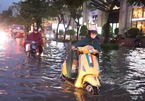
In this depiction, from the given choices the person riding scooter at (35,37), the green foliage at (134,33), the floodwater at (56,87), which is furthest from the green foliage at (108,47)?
the floodwater at (56,87)

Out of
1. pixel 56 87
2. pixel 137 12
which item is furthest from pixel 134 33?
pixel 56 87

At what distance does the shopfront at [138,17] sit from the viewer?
47675 mm

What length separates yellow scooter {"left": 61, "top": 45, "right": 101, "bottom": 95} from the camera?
823 cm

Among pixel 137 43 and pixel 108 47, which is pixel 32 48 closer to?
pixel 108 47

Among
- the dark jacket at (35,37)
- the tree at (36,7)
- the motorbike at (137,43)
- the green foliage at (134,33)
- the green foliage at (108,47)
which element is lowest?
the motorbike at (137,43)

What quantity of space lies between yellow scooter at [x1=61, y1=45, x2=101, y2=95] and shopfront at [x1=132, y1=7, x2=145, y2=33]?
3959 centimetres

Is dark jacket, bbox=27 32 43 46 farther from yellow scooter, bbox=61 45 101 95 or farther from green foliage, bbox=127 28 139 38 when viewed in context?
green foliage, bbox=127 28 139 38

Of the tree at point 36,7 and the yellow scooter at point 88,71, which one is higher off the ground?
the tree at point 36,7

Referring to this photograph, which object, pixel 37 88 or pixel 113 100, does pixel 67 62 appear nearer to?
pixel 37 88

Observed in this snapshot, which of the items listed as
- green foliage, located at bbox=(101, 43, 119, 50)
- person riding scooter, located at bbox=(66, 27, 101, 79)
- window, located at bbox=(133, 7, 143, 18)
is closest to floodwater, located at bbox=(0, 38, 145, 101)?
person riding scooter, located at bbox=(66, 27, 101, 79)

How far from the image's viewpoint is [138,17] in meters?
48.9

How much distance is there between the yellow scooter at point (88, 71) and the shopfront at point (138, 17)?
1559 inches

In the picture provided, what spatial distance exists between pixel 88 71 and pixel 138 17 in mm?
41695

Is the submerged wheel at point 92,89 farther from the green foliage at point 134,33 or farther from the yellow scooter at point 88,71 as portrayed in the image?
the green foliage at point 134,33
